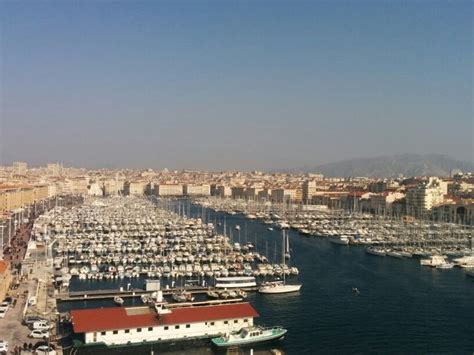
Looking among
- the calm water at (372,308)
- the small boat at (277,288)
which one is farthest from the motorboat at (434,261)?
the small boat at (277,288)

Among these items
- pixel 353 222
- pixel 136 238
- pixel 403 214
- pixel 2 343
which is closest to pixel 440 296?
pixel 2 343

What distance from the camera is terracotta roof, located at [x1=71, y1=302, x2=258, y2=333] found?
9.88 m

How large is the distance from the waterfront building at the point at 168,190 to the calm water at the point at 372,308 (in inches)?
2009

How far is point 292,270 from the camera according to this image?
17.8 metres

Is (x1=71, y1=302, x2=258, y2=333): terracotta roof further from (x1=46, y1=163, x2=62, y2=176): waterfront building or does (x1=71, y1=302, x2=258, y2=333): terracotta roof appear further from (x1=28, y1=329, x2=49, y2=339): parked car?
(x1=46, y1=163, x2=62, y2=176): waterfront building

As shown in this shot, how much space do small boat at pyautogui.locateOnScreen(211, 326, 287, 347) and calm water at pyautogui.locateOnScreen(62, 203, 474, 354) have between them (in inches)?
7.2

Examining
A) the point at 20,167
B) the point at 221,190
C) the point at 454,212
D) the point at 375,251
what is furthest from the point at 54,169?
the point at 375,251

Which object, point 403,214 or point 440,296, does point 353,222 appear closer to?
point 403,214

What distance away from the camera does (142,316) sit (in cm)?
1034

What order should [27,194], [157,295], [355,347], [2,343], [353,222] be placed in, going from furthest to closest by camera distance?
1. [27,194]
2. [353,222]
3. [157,295]
4. [355,347]
5. [2,343]

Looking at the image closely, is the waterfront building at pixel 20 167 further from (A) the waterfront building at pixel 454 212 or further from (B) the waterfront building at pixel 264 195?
(A) the waterfront building at pixel 454 212

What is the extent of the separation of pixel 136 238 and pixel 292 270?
30.3 feet

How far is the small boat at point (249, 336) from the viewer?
1016 centimetres

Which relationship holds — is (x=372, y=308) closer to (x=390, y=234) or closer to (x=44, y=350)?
(x=44, y=350)
